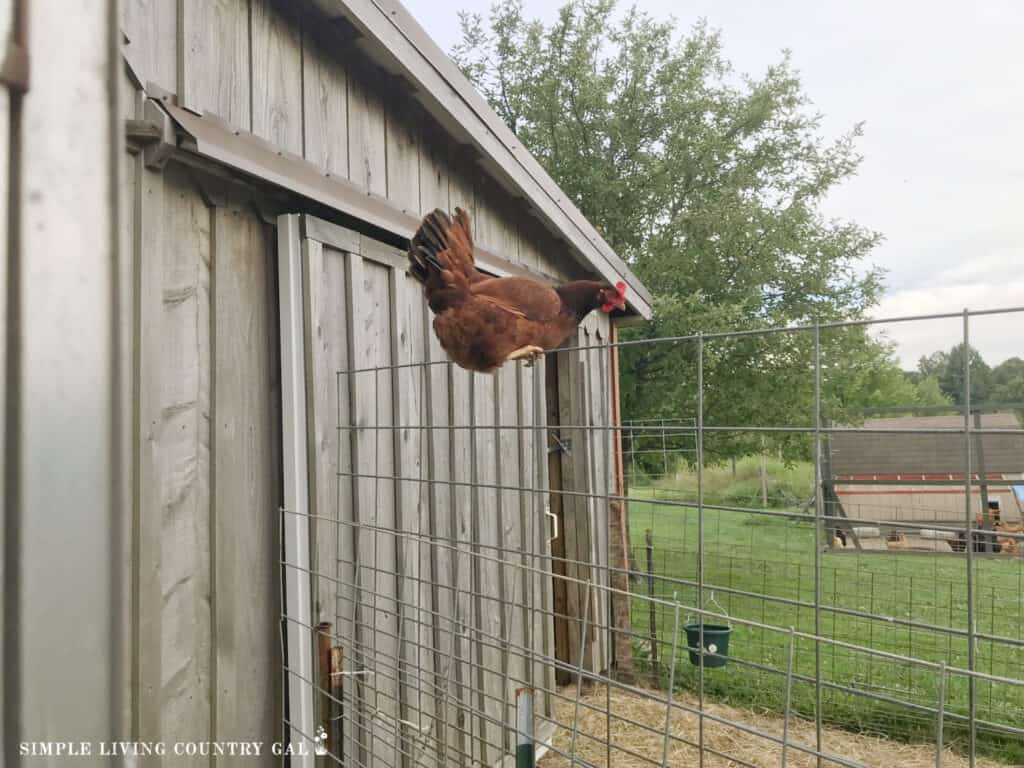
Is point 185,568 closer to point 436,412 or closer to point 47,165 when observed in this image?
point 436,412

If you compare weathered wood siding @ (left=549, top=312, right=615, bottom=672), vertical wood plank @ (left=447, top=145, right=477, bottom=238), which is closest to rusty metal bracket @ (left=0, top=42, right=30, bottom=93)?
vertical wood plank @ (left=447, top=145, right=477, bottom=238)

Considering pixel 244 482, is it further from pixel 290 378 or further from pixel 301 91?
pixel 301 91

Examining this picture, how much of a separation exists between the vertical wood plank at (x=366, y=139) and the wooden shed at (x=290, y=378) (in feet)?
0.03

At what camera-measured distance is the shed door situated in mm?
1978

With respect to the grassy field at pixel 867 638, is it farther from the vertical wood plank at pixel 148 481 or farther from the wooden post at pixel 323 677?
the vertical wood plank at pixel 148 481

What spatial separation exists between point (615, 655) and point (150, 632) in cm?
366

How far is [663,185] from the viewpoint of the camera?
437 inches

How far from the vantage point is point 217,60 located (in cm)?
184

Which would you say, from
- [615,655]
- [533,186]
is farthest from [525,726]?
[615,655]

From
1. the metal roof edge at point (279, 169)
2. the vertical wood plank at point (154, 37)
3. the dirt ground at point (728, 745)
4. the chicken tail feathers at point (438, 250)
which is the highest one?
the vertical wood plank at point (154, 37)

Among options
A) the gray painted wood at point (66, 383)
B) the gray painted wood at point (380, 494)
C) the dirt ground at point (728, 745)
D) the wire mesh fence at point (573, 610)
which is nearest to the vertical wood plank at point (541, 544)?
the wire mesh fence at point (573, 610)

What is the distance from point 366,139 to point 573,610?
3176mm

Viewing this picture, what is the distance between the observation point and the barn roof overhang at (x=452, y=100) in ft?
7.31

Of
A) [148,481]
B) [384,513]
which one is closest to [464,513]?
[384,513]
